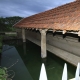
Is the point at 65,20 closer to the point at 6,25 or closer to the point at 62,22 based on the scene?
the point at 62,22

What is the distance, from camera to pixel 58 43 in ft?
26.9

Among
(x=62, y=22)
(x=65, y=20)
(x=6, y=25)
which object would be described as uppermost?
(x=6, y=25)

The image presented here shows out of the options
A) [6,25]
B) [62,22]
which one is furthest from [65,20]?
[6,25]

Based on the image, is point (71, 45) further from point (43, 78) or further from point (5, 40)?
point (5, 40)

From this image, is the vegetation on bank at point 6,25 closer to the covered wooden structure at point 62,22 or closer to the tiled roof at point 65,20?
the covered wooden structure at point 62,22

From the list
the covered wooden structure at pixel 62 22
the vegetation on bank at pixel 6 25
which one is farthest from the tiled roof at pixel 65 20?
the vegetation on bank at pixel 6 25

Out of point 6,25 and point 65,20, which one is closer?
point 65,20

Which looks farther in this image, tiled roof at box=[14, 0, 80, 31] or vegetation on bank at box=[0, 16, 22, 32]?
vegetation on bank at box=[0, 16, 22, 32]

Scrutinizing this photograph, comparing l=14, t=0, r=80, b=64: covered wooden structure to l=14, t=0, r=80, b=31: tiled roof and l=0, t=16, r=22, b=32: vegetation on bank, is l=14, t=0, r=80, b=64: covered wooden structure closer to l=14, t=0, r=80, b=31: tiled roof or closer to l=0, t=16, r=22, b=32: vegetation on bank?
Result: l=14, t=0, r=80, b=31: tiled roof

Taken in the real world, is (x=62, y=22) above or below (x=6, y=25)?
below

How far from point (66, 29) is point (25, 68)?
3811mm

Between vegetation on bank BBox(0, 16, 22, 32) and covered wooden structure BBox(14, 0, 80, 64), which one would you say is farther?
vegetation on bank BBox(0, 16, 22, 32)

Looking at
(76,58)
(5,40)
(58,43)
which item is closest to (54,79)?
(76,58)

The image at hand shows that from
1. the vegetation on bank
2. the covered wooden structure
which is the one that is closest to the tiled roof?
the covered wooden structure
